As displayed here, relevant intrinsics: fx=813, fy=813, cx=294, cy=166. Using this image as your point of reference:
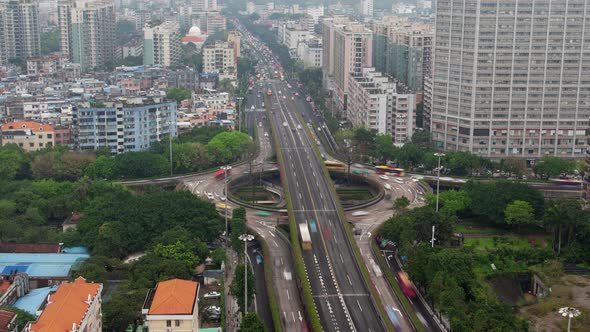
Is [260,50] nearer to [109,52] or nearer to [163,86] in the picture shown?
[109,52]

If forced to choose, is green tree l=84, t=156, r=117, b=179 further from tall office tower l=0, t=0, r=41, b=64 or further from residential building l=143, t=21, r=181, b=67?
tall office tower l=0, t=0, r=41, b=64

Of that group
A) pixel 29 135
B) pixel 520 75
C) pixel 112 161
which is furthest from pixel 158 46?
pixel 520 75

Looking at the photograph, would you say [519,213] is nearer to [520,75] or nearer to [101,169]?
[520,75]

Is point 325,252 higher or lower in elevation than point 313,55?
lower

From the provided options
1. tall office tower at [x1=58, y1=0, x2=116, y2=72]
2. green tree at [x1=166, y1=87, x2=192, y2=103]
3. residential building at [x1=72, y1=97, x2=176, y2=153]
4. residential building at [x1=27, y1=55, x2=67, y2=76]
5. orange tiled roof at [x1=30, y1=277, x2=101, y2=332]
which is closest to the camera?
orange tiled roof at [x1=30, y1=277, x2=101, y2=332]

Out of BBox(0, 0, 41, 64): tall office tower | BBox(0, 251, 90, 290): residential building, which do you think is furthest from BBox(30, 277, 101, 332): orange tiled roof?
BBox(0, 0, 41, 64): tall office tower

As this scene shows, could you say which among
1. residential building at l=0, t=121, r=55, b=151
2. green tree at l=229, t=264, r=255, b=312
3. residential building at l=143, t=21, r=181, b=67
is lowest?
green tree at l=229, t=264, r=255, b=312

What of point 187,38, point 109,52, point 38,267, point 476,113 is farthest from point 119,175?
point 187,38
